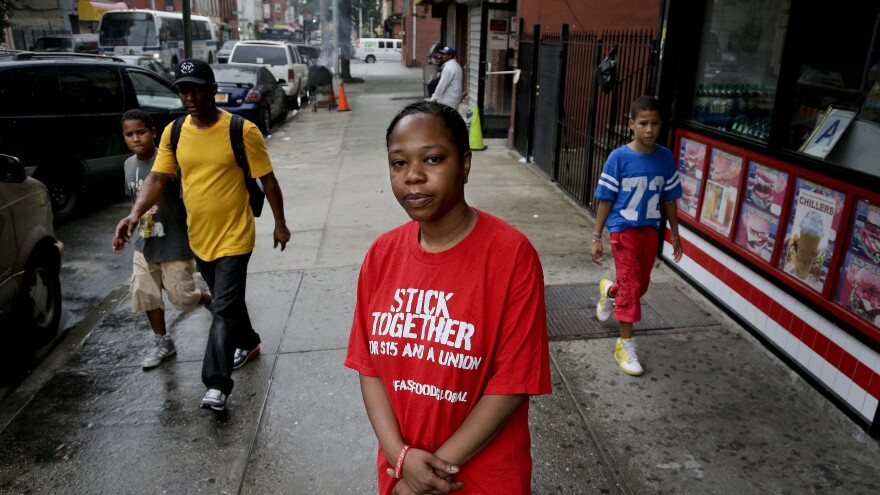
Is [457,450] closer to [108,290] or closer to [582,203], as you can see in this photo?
[108,290]

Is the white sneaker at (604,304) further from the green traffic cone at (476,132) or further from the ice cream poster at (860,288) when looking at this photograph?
the green traffic cone at (476,132)

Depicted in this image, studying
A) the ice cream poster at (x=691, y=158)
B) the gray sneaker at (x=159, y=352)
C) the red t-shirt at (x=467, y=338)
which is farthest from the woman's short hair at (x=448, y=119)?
the ice cream poster at (x=691, y=158)

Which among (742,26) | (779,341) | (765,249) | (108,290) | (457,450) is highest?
(742,26)

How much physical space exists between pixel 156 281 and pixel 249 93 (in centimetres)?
997

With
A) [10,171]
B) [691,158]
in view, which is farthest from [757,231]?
[10,171]

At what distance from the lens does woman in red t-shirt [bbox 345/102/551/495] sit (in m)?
1.61

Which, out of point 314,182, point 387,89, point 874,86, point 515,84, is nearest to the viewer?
point 874,86

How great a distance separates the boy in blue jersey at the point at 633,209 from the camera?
3836mm

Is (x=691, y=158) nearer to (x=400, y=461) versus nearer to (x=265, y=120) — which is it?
(x=400, y=461)

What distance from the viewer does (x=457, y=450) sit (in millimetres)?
1625

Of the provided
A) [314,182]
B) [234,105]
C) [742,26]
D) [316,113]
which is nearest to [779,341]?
[742,26]

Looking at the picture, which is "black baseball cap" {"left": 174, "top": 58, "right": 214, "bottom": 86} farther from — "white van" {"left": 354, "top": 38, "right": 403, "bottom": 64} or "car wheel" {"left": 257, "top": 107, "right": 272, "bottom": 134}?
"white van" {"left": 354, "top": 38, "right": 403, "bottom": 64}

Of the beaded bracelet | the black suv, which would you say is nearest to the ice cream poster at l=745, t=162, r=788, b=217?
the beaded bracelet

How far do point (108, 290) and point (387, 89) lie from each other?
21.3 m
